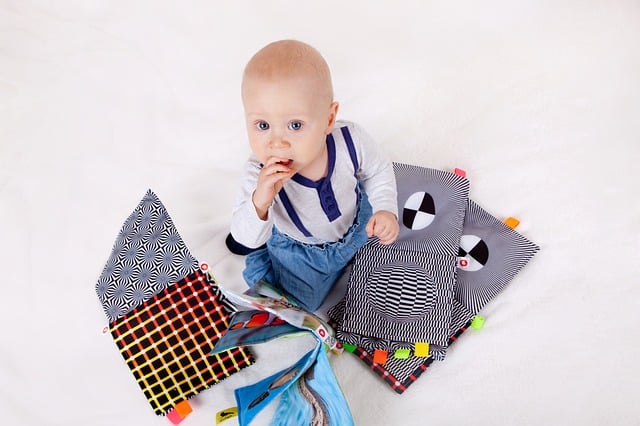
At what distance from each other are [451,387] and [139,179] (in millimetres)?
718

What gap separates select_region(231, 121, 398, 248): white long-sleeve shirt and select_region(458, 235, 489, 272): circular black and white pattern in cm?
24

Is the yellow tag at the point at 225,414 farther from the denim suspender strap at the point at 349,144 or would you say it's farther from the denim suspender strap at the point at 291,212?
the denim suspender strap at the point at 349,144

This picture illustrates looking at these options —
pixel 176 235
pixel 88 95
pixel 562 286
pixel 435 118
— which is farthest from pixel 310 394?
pixel 88 95

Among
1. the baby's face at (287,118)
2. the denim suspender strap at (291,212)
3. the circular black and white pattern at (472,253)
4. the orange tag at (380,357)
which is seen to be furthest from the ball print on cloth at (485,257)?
the baby's face at (287,118)

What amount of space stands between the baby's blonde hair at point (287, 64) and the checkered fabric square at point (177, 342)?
0.43 metres

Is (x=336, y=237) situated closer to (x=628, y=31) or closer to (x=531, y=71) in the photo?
(x=531, y=71)

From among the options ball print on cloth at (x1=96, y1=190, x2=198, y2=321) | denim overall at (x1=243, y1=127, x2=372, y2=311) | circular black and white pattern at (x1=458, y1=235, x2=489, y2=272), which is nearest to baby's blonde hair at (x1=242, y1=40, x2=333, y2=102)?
denim overall at (x1=243, y1=127, x2=372, y2=311)

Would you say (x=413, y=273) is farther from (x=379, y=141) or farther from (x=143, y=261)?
(x=143, y=261)

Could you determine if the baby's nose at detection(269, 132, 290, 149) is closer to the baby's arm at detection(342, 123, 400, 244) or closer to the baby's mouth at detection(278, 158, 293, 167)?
the baby's mouth at detection(278, 158, 293, 167)

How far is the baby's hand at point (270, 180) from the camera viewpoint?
78 cm

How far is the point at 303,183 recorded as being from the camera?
0.87 metres

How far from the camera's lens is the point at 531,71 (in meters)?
1.30

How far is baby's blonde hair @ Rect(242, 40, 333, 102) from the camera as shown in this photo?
0.72m

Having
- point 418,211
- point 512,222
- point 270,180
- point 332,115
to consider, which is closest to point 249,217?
point 270,180
